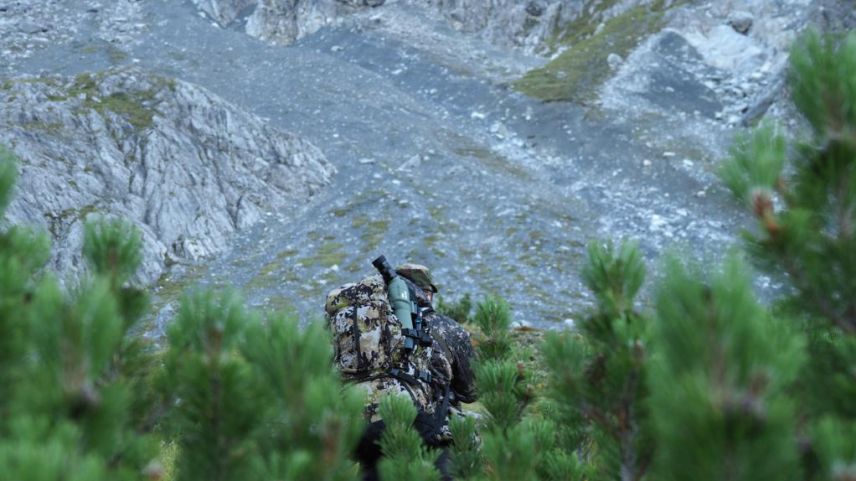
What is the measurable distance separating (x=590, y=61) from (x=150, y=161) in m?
25.6

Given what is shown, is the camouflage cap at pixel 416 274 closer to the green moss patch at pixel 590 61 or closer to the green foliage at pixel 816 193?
the green foliage at pixel 816 193

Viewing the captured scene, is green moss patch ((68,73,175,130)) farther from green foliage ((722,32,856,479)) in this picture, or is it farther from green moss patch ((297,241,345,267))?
green foliage ((722,32,856,479))

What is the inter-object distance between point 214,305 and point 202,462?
1.61 ft

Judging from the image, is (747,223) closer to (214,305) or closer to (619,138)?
(214,305)

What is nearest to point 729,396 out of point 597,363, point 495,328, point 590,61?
point 597,363

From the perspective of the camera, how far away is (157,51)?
45.0 meters

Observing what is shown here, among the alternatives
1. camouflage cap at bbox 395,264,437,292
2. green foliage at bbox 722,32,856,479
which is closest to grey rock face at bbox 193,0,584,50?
camouflage cap at bbox 395,264,437,292

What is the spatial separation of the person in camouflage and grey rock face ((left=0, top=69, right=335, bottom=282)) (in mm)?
19085

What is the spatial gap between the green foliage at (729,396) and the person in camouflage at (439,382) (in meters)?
3.95

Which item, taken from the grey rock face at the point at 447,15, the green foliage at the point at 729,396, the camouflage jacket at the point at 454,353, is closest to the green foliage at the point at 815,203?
Answer: the green foliage at the point at 729,396

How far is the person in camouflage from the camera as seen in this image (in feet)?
18.1

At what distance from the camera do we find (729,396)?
155 centimetres

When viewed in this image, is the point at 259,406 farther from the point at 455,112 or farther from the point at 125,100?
the point at 455,112

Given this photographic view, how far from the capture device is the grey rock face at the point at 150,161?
26.4 m
